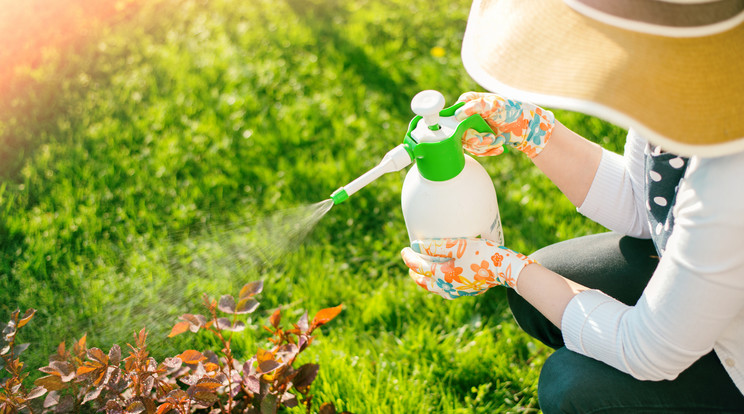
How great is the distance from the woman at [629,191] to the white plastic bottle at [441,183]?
0.04 metres

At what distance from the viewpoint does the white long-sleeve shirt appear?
1240mm

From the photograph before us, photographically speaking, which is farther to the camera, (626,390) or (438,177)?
(438,177)

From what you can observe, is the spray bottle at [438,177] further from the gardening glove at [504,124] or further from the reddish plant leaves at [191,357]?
the reddish plant leaves at [191,357]

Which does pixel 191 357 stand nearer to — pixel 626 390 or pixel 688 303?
pixel 626 390

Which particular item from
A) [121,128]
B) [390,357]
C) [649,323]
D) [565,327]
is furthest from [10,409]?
[121,128]

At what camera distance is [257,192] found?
3.04m

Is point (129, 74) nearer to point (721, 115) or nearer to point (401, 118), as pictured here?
point (401, 118)

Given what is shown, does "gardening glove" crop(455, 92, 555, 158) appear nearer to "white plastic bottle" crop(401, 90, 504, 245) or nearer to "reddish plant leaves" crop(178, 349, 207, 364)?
"white plastic bottle" crop(401, 90, 504, 245)

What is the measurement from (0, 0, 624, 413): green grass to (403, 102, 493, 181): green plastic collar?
813 mm

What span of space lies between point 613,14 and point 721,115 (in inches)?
10.5

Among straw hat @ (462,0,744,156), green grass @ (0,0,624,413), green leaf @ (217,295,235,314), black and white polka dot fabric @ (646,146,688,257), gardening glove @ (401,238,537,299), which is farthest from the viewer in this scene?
green grass @ (0,0,624,413)

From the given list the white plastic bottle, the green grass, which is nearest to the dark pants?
the white plastic bottle

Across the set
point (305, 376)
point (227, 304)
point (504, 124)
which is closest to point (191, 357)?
point (227, 304)

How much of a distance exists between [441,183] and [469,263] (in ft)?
0.72
